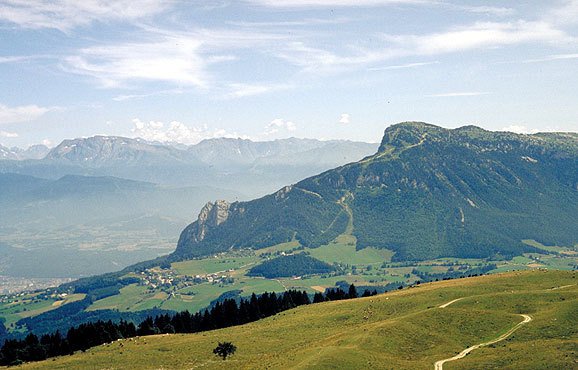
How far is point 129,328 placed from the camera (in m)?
130

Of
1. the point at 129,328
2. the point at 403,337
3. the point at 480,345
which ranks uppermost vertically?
the point at 403,337

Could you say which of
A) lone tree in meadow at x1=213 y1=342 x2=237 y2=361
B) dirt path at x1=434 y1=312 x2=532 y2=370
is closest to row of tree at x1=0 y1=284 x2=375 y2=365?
lone tree in meadow at x1=213 y1=342 x2=237 y2=361

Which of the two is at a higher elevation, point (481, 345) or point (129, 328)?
point (481, 345)

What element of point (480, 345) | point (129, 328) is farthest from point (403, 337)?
point (129, 328)

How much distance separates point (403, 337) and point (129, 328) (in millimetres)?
73442

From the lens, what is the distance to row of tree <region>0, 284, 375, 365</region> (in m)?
106

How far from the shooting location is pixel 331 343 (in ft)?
278

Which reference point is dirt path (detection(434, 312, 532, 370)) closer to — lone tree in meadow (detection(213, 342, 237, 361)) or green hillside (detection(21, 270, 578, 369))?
green hillside (detection(21, 270, 578, 369))

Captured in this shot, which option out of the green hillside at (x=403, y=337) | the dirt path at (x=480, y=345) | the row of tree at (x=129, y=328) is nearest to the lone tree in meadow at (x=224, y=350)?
the green hillside at (x=403, y=337)

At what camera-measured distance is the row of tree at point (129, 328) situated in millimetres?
106250

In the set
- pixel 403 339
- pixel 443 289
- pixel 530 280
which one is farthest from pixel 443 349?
pixel 530 280

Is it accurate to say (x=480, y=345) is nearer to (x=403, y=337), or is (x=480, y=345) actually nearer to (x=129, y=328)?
(x=403, y=337)

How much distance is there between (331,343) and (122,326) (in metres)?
66.2

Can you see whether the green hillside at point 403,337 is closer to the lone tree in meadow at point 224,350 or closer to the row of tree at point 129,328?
the lone tree in meadow at point 224,350
